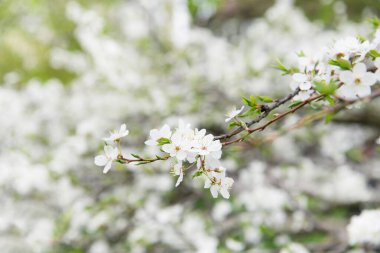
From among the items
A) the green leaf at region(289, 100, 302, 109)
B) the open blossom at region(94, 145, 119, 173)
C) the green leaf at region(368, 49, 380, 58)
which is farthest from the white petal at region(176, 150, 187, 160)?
the green leaf at region(368, 49, 380, 58)

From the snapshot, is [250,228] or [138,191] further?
[138,191]

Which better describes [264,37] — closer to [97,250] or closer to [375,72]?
[97,250]

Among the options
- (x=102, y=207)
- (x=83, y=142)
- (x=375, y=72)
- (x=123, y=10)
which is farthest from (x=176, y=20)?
(x=375, y=72)

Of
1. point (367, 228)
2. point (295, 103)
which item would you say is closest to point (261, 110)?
point (295, 103)

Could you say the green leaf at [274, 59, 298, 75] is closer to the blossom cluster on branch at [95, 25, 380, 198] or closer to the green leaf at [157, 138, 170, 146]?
the blossom cluster on branch at [95, 25, 380, 198]

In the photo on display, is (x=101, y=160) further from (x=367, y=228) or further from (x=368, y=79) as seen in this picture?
(x=367, y=228)

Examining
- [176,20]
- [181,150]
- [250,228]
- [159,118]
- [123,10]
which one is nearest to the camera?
[181,150]
